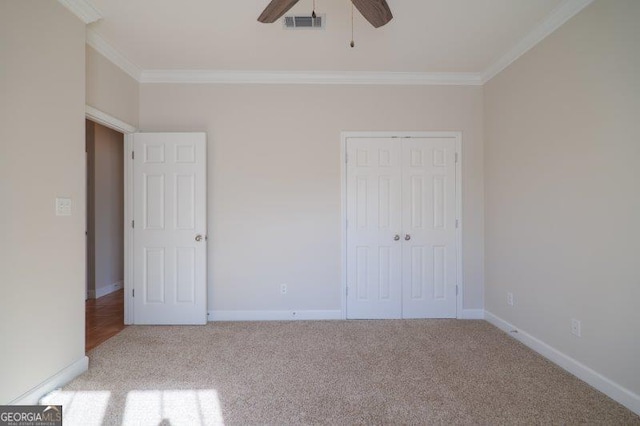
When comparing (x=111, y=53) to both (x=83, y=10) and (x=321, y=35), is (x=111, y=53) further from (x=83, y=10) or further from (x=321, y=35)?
(x=321, y=35)

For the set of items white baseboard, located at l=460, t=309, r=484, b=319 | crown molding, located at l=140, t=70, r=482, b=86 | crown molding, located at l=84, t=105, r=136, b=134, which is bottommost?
white baseboard, located at l=460, t=309, r=484, b=319

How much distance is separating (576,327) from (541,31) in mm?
2439

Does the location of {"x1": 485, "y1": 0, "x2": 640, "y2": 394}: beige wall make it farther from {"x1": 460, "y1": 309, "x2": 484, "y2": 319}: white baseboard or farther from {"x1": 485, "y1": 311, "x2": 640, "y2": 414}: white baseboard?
{"x1": 460, "y1": 309, "x2": 484, "y2": 319}: white baseboard

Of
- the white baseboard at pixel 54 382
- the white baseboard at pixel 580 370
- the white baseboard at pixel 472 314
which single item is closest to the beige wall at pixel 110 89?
the white baseboard at pixel 54 382

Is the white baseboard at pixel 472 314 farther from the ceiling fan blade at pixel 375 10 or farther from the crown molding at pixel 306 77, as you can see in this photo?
the ceiling fan blade at pixel 375 10

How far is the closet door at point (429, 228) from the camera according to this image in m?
3.51

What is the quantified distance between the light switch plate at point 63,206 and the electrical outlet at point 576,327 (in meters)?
3.91

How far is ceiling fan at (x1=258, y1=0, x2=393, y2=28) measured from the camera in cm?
175

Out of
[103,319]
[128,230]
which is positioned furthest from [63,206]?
[103,319]

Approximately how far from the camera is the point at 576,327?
232 cm

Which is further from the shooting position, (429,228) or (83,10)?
(429,228)

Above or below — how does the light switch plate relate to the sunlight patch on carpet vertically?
above

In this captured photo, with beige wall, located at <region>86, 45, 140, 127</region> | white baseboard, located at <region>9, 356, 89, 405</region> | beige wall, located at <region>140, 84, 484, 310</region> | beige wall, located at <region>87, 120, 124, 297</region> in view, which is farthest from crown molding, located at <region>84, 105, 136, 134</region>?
white baseboard, located at <region>9, 356, 89, 405</region>

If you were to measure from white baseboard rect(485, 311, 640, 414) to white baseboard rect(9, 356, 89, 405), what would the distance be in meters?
3.76
